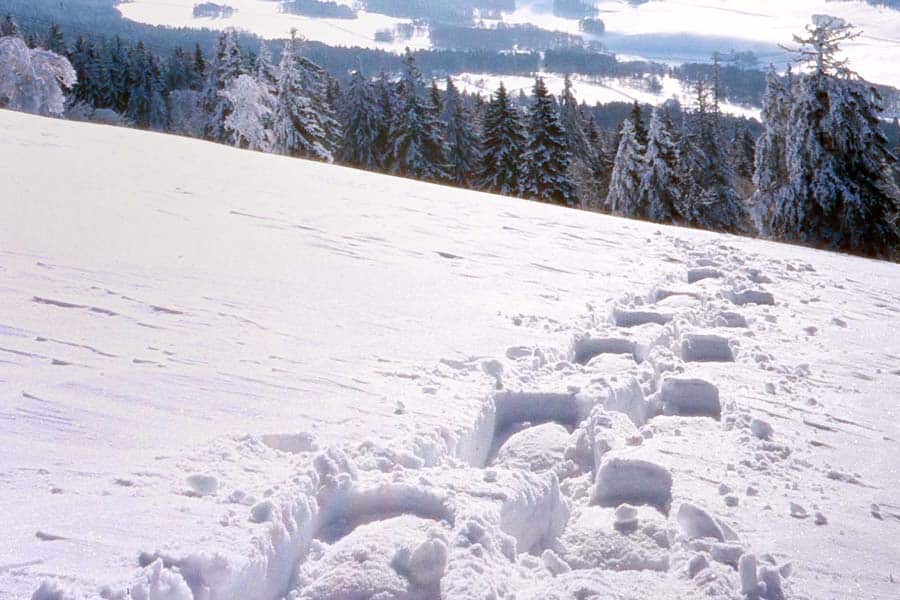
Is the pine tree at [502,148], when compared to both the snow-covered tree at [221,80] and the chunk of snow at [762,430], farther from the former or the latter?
the chunk of snow at [762,430]

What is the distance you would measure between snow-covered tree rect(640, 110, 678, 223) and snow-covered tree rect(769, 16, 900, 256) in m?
9.93

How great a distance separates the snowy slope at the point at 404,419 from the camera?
228cm

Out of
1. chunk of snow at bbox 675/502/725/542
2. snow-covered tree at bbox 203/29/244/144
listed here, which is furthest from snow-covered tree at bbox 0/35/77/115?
chunk of snow at bbox 675/502/725/542

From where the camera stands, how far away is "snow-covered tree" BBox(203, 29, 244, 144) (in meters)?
33.1

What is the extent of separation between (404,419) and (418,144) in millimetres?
29399

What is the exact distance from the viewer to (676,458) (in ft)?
10.9

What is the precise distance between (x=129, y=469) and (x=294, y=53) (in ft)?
103

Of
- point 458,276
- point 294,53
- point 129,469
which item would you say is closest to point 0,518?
point 129,469

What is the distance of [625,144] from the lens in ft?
92.8

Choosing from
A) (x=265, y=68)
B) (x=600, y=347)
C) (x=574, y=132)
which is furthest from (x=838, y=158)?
(x=574, y=132)

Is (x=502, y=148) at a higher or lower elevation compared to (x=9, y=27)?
lower

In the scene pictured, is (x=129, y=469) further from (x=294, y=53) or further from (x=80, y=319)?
(x=294, y=53)

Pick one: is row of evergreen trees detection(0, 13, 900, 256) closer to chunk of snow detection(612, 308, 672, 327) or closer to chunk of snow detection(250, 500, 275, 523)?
chunk of snow detection(612, 308, 672, 327)

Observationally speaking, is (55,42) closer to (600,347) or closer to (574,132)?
(574,132)
